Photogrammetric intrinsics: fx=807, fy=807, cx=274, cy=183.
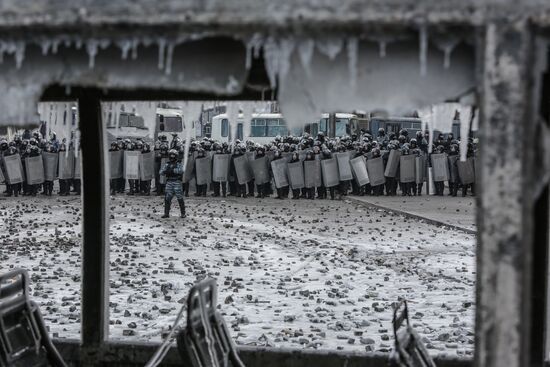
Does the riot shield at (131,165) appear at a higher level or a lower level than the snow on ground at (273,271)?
higher

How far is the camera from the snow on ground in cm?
921

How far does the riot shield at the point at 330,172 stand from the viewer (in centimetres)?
2473

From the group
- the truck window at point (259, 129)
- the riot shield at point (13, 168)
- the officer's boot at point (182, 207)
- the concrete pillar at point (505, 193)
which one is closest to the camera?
the concrete pillar at point (505, 193)

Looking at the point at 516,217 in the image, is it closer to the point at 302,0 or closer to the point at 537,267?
the point at 302,0

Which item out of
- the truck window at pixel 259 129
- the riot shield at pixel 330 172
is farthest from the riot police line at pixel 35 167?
the truck window at pixel 259 129

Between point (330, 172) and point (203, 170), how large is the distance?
13.0ft

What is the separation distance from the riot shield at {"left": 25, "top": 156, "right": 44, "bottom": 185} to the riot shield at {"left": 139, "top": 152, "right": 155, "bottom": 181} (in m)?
3.05

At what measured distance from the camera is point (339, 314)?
393 inches

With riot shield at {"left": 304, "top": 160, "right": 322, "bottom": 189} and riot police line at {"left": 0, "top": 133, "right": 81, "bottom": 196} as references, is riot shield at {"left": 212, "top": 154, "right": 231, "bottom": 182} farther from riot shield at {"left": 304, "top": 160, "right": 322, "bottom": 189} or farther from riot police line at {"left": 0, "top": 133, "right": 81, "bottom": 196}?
riot police line at {"left": 0, "top": 133, "right": 81, "bottom": 196}

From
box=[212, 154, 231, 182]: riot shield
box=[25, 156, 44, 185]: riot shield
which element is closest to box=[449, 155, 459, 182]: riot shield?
box=[212, 154, 231, 182]: riot shield

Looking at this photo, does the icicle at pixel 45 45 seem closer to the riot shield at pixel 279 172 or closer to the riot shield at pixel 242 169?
the riot shield at pixel 279 172

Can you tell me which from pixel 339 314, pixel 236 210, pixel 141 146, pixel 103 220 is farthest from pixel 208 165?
pixel 103 220

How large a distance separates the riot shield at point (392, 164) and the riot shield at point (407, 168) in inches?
6.2

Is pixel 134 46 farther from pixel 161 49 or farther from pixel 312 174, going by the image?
pixel 312 174
